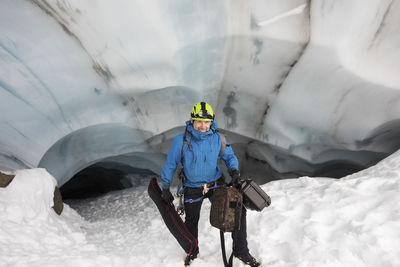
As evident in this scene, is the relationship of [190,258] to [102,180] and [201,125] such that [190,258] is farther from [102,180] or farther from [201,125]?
[102,180]

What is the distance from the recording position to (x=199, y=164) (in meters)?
2.05

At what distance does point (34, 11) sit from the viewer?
2.99 m

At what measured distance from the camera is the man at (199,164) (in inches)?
77.8

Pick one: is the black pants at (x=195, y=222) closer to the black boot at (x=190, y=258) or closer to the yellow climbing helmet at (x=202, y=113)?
the black boot at (x=190, y=258)

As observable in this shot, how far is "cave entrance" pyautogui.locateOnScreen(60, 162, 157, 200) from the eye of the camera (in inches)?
265

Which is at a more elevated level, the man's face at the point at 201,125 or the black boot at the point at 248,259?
the man's face at the point at 201,125

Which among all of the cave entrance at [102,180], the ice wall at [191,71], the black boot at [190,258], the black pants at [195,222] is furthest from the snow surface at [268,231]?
the cave entrance at [102,180]

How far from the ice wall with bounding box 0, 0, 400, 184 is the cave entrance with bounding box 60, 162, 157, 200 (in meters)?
2.71

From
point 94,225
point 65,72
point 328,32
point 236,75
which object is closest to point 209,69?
point 236,75

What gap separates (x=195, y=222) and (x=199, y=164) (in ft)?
1.60

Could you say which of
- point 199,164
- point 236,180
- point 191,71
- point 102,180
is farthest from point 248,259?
point 102,180

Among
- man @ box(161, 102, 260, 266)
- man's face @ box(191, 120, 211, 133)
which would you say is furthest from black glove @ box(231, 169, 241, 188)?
man's face @ box(191, 120, 211, 133)

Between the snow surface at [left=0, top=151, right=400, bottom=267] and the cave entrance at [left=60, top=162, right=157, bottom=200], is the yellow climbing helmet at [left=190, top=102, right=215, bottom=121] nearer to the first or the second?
the snow surface at [left=0, top=151, right=400, bottom=267]

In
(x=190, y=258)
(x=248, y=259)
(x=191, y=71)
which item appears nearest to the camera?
(x=248, y=259)
